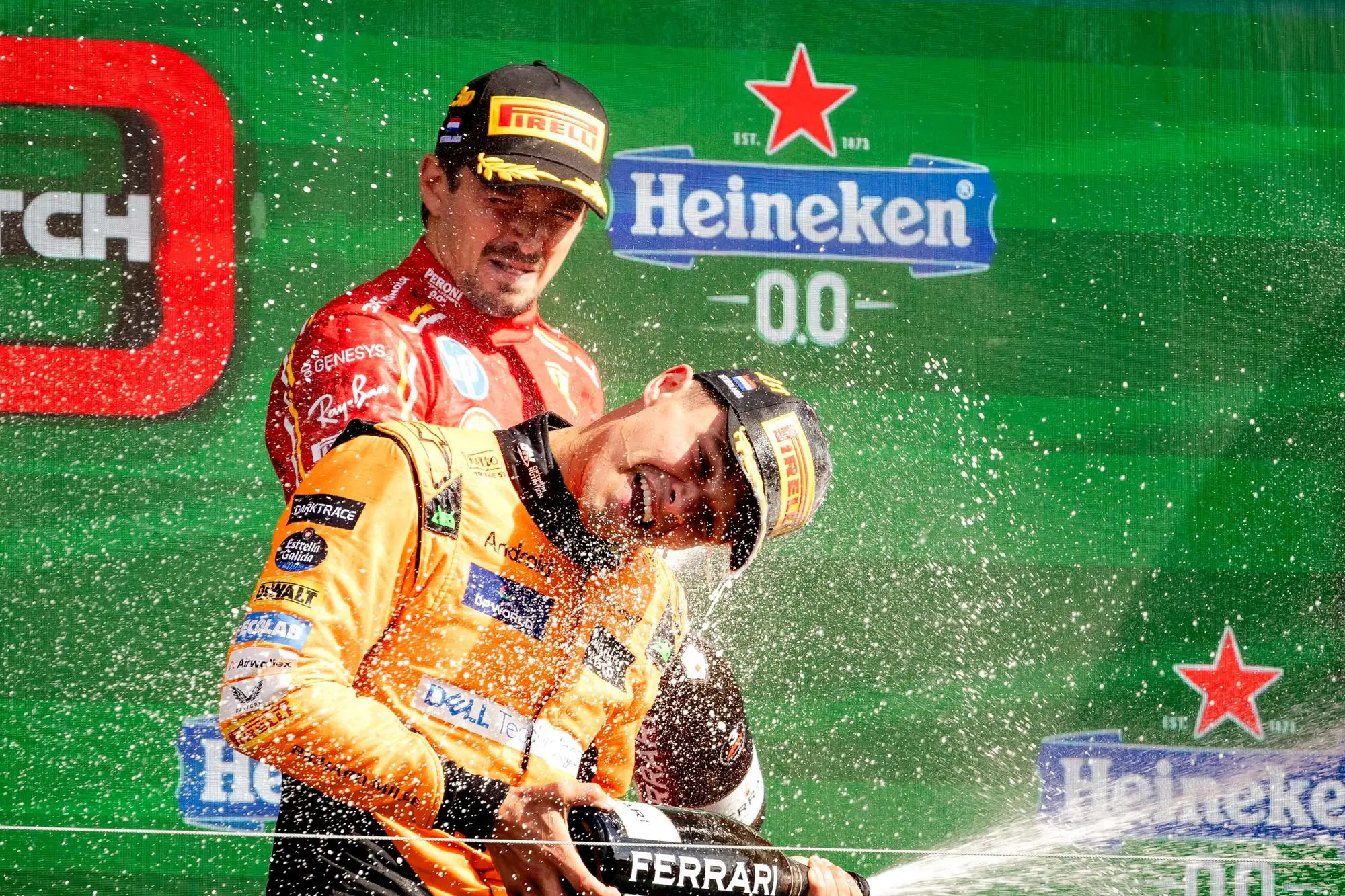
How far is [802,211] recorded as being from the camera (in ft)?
11.5

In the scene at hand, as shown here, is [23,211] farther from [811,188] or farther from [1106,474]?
[1106,474]

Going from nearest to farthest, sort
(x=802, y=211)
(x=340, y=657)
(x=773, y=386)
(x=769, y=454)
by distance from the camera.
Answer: (x=340, y=657) < (x=769, y=454) < (x=773, y=386) < (x=802, y=211)

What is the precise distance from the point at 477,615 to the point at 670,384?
444 millimetres

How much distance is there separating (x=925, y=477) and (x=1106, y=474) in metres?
0.43

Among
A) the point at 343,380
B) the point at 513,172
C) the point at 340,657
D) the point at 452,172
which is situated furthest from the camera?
the point at 452,172

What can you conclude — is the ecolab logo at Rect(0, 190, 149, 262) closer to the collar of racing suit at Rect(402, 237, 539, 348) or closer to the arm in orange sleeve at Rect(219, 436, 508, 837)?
the collar of racing suit at Rect(402, 237, 539, 348)

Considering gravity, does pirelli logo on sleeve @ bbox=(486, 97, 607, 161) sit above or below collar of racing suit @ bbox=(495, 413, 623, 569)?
above

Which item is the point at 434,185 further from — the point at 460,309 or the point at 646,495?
the point at 646,495

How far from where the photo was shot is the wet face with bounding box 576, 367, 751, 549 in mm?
2160

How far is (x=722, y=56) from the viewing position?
11.5 ft

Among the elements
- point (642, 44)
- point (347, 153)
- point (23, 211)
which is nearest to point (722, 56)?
point (642, 44)

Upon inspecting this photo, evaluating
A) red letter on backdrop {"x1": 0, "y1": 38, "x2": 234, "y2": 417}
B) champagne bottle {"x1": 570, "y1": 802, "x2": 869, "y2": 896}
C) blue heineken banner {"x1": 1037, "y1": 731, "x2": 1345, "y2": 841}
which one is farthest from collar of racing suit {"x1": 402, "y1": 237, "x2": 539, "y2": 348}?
blue heineken banner {"x1": 1037, "y1": 731, "x2": 1345, "y2": 841}

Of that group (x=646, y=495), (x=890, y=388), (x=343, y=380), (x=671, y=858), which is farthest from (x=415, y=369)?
(x=890, y=388)

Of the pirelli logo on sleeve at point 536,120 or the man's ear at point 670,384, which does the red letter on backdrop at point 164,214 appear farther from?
the man's ear at point 670,384
